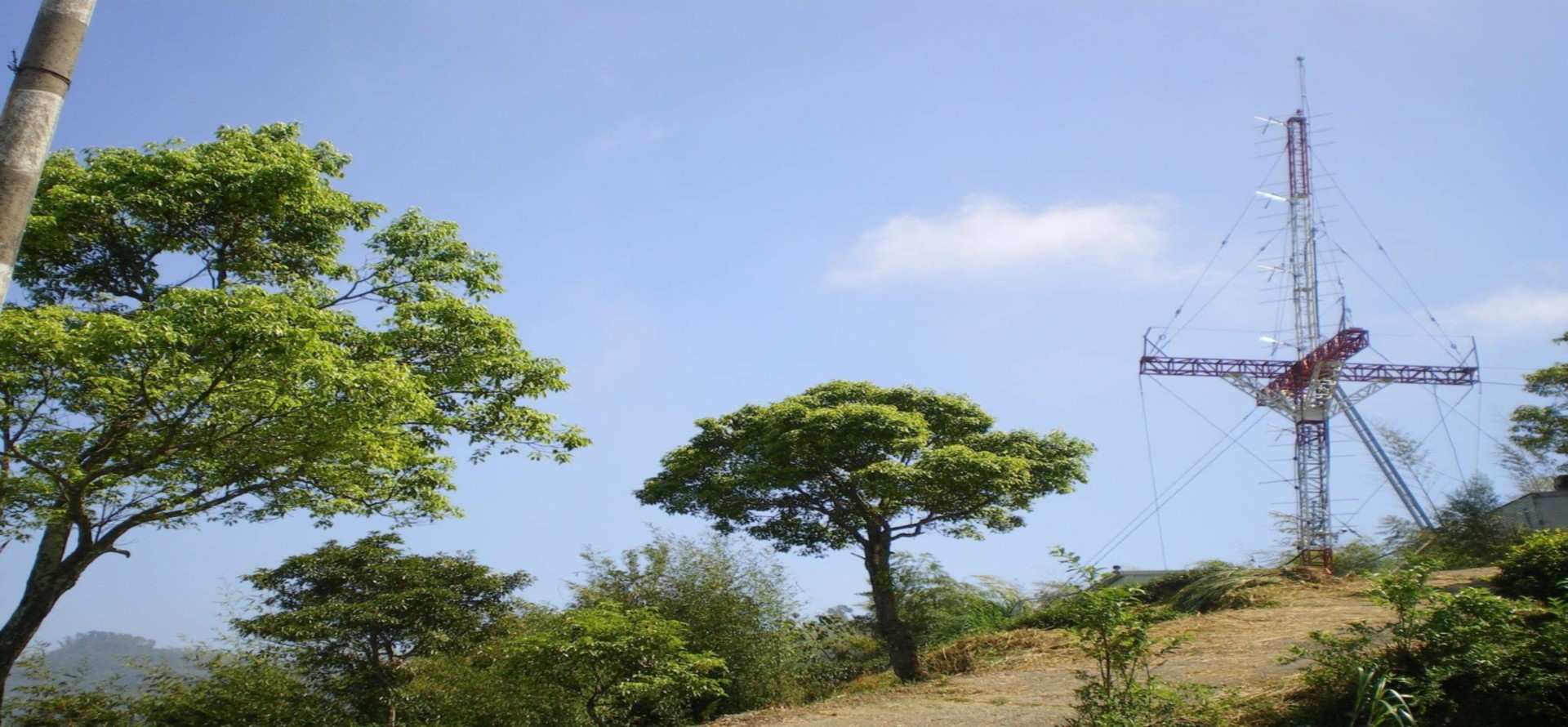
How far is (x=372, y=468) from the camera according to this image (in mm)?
11414

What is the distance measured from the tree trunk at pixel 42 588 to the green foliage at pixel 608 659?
16.9 ft

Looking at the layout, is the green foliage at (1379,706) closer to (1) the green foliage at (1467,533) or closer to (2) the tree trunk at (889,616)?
(2) the tree trunk at (889,616)

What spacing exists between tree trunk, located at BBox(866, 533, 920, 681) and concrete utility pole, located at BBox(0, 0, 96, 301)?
12.8 metres

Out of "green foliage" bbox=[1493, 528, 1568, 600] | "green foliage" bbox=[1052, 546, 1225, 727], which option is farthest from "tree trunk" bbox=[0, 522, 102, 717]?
"green foliage" bbox=[1493, 528, 1568, 600]

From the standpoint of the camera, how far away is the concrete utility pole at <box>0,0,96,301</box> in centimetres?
329

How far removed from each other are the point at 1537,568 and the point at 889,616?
812 centimetres

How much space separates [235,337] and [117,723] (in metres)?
6.92

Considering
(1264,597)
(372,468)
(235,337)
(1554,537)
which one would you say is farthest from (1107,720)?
(1264,597)

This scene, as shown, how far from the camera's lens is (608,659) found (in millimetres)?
10484

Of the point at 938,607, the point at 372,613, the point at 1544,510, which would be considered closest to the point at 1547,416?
the point at 1544,510

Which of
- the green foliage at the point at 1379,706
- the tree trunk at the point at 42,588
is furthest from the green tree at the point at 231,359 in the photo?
the green foliage at the point at 1379,706

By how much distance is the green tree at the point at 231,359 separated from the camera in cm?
895

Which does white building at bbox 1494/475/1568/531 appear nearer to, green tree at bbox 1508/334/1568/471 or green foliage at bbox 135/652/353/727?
green tree at bbox 1508/334/1568/471

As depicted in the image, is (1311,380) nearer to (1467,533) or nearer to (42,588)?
(1467,533)
